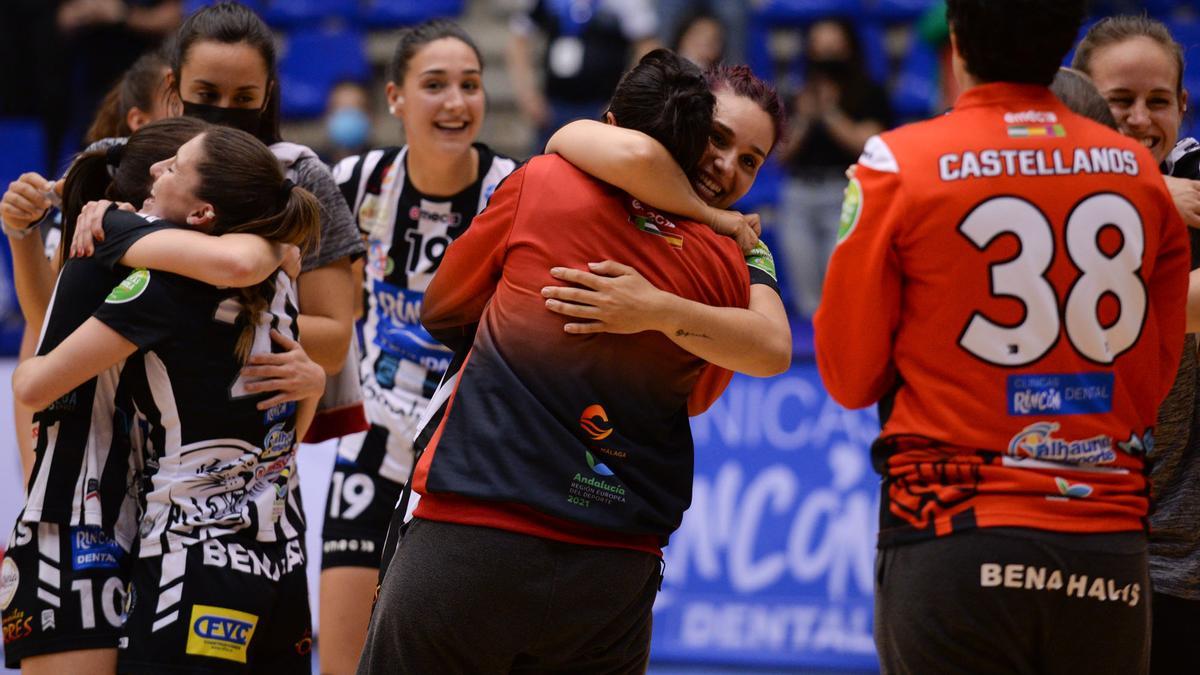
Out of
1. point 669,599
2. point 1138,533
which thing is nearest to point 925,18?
point 669,599

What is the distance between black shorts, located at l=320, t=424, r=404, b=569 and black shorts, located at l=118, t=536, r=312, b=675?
134 cm

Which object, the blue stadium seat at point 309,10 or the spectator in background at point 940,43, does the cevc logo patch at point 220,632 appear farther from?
the blue stadium seat at point 309,10

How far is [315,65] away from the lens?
36.0ft

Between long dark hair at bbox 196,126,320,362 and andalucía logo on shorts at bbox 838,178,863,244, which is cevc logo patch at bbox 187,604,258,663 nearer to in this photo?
long dark hair at bbox 196,126,320,362

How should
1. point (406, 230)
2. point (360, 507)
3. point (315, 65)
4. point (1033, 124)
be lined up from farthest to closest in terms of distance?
point (315, 65)
point (406, 230)
point (360, 507)
point (1033, 124)

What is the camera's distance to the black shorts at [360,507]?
4.49 metres

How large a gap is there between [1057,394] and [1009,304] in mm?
188

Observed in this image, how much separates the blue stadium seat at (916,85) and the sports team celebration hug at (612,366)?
6.50 m

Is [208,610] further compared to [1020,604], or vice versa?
[208,610]

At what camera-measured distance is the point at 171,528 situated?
9.95 ft

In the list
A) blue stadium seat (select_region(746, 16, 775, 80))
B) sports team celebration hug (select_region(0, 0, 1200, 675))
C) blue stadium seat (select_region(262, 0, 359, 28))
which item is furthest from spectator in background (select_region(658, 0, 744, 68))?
sports team celebration hug (select_region(0, 0, 1200, 675))

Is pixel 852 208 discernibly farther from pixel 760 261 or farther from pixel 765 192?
pixel 765 192

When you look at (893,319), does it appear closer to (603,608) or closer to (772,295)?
(772,295)

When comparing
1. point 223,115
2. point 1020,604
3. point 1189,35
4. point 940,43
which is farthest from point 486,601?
point 1189,35
